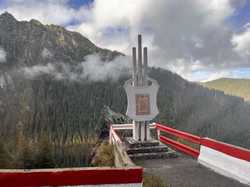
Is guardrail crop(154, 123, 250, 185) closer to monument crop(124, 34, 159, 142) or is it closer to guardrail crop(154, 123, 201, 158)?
guardrail crop(154, 123, 201, 158)

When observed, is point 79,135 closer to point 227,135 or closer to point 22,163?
point 227,135

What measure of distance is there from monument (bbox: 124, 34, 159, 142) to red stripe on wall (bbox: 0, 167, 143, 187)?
733 cm

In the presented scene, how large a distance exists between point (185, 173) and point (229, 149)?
1.47 meters

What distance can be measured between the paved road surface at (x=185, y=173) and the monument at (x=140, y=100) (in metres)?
1.90

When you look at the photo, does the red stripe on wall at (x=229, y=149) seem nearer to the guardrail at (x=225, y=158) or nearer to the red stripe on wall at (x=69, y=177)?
the guardrail at (x=225, y=158)

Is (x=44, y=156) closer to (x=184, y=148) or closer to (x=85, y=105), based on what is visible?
(x=184, y=148)

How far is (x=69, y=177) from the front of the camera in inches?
153

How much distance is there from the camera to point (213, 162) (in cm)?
781

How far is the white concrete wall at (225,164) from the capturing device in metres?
6.37

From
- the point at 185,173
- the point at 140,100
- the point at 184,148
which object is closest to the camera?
the point at 185,173

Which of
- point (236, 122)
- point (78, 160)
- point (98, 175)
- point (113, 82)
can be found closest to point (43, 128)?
point (78, 160)

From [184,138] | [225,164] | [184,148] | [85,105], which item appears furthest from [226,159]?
[85,105]

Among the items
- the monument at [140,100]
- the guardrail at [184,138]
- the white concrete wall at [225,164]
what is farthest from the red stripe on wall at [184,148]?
the monument at [140,100]

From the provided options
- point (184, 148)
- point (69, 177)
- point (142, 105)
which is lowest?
point (184, 148)
